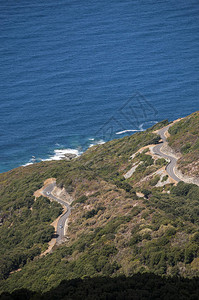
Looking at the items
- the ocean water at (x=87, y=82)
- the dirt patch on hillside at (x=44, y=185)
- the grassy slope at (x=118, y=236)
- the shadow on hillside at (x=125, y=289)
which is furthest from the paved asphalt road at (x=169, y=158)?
the shadow on hillside at (x=125, y=289)

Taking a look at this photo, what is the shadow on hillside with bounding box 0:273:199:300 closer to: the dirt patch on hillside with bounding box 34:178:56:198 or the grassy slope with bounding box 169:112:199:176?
the dirt patch on hillside with bounding box 34:178:56:198

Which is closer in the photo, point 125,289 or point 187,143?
point 125,289

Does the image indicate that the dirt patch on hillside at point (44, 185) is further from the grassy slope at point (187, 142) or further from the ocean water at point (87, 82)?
the ocean water at point (87, 82)

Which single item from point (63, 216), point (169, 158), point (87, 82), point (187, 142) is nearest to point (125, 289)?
point (63, 216)

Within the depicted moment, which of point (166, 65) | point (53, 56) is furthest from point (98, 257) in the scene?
point (53, 56)

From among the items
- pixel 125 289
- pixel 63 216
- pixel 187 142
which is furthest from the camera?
pixel 187 142

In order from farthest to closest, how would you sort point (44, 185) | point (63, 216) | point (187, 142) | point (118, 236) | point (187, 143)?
point (187, 142)
point (187, 143)
point (44, 185)
point (63, 216)
point (118, 236)

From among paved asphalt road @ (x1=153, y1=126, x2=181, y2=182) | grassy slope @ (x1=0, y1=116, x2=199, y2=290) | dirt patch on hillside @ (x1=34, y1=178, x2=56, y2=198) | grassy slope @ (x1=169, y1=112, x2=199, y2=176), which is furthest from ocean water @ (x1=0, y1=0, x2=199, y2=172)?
grassy slope @ (x1=0, y1=116, x2=199, y2=290)

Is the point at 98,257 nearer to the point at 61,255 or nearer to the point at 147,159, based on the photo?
the point at 61,255

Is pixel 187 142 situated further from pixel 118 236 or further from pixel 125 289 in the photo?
pixel 125 289
